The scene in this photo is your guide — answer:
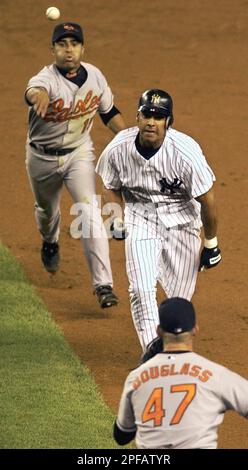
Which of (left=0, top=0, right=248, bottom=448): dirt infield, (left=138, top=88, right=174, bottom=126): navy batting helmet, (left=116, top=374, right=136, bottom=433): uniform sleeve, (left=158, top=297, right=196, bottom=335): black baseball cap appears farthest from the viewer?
(left=0, top=0, right=248, bottom=448): dirt infield

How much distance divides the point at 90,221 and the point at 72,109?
89 centimetres

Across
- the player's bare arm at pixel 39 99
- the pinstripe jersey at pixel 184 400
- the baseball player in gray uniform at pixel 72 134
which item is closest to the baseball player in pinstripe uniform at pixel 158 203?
the player's bare arm at pixel 39 99

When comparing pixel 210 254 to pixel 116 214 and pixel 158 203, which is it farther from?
pixel 116 214

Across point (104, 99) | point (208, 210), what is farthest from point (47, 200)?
point (208, 210)

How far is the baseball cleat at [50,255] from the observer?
11.0m

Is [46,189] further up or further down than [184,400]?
further down

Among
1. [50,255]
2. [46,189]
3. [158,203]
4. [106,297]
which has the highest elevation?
[158,203]

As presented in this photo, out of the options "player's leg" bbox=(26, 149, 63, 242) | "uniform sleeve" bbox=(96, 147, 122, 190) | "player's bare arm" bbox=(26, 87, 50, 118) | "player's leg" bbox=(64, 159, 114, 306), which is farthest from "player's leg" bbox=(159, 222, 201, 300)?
"player's leg" bbox=(26, 149, 63, 242)

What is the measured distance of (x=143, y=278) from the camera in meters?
8.37

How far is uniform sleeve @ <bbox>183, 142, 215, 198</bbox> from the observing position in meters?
8.26

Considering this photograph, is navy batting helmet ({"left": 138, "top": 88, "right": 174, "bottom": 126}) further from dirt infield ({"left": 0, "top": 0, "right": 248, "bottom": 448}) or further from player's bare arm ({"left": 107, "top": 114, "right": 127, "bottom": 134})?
player's bare arm ({"left": 107, "top": 114, "right": 127, "bottom": 134})

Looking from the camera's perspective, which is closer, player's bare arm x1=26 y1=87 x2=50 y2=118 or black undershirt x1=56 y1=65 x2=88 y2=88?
player's bare arm x1=26 y1=87 x2=50 y2=118

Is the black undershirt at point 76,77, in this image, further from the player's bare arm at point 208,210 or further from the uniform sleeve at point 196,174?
the player's bare arm at point 208,210

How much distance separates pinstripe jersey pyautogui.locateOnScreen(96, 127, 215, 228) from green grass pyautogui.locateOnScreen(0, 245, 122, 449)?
1231 mm
